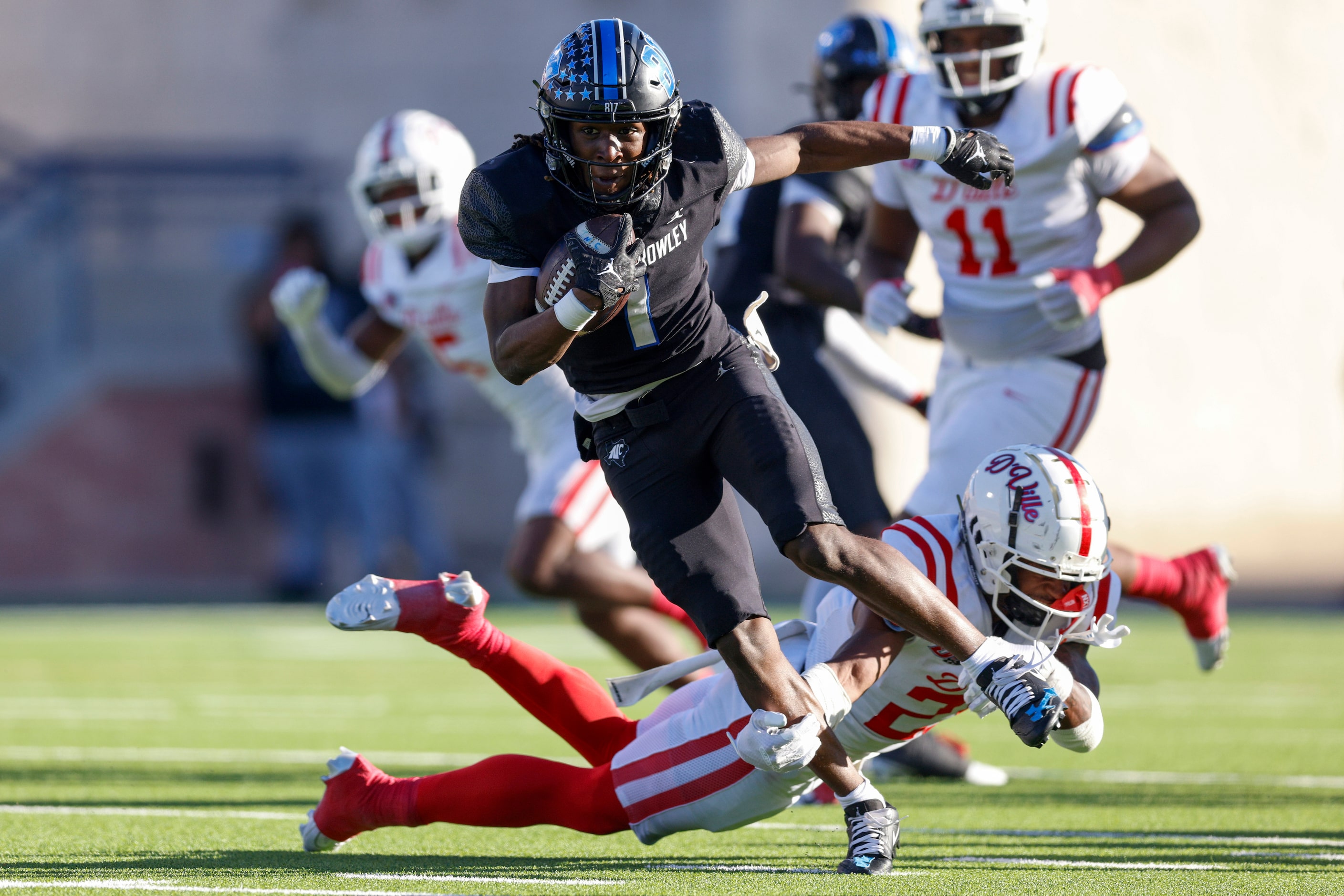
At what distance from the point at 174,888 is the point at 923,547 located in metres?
1.70

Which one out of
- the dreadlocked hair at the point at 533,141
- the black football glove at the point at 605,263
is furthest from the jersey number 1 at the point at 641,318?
the dreadlocked hair at the point at 533,141

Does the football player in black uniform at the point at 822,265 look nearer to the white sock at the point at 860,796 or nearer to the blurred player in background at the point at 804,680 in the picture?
the blurred player in background at the point at 804,680

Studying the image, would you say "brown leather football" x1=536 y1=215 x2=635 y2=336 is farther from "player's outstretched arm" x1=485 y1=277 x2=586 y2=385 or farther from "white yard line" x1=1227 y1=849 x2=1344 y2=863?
"white yard line" x1=1227 y1=849 x2=1344 y2=863

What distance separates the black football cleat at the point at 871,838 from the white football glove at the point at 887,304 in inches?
73.1

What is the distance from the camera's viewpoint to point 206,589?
16.0m

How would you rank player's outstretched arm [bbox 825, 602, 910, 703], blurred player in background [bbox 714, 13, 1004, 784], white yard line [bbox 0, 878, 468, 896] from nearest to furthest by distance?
white yard line [bbox 0, 878, 468, 896], player's outstretched arm [bbox 825, 602, 910, 703], blurred player in background [bbox 714, 13, 1004, 784]

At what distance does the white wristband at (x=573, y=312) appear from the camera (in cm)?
348

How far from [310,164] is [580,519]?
11522 mm

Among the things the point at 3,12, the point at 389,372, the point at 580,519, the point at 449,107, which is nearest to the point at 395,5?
A: the point at 449,107

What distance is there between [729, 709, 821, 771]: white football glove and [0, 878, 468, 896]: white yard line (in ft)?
2.14

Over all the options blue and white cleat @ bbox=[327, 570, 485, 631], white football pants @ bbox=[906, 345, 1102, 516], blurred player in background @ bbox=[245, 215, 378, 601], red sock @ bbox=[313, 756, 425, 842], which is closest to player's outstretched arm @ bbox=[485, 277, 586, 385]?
blue and white cleat @ bbox=[327, 570, 485, 631]

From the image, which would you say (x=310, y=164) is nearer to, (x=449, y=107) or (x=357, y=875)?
(x=449, y=107)

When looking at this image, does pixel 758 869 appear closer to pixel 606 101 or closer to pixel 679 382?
pixel 679 382

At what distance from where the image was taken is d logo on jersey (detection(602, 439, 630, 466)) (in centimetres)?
390
